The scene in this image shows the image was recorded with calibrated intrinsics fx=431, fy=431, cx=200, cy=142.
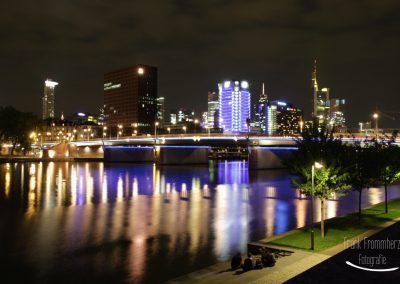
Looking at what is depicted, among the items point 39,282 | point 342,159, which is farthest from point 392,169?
point 39,282

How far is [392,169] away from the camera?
109 ft

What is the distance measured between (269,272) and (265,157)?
94233mm

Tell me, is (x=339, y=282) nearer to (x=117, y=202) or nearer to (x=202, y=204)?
(x=202, y=204)

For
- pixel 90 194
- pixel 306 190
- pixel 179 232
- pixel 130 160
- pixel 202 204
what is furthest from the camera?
pixel 130 160

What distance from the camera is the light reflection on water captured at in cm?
1904

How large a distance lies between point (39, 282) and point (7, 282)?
1.20 m

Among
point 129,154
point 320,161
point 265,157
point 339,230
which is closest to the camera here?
point 320,161

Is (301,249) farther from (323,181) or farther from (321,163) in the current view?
(321,163)

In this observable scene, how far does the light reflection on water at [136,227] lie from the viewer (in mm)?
19036

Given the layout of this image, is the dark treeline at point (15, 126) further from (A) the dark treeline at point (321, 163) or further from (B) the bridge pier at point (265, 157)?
(A) the dark treeline at point (321, 163)

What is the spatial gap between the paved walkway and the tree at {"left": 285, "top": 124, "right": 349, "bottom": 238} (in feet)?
12.3

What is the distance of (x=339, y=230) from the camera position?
22.2 m

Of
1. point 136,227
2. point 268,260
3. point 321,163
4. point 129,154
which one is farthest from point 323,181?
point 129,154

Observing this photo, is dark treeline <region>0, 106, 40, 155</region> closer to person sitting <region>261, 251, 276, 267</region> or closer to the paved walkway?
the paved walkway
